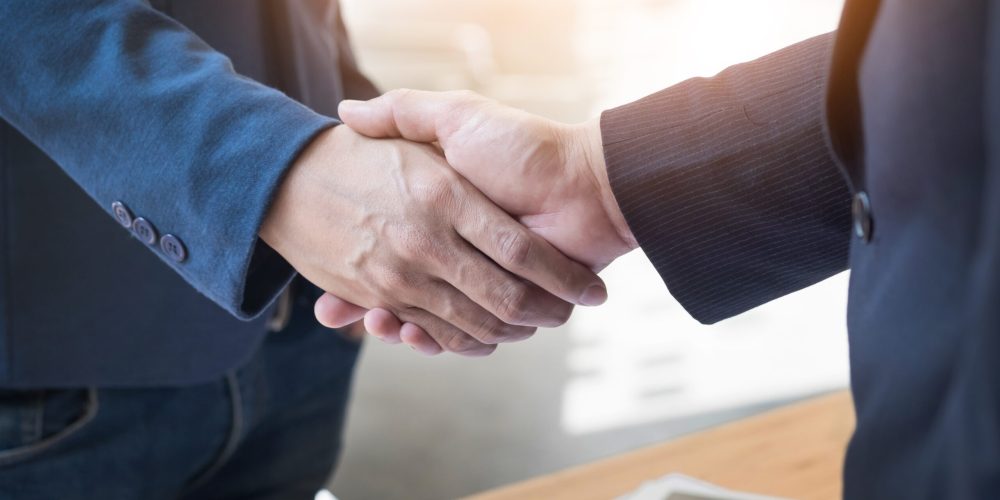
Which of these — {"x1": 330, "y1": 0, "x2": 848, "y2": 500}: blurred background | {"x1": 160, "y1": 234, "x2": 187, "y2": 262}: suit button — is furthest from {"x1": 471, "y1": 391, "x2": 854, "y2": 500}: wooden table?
{"x1": 330, "y1": 0, "x2": 848, "y2": 500}: blurred background

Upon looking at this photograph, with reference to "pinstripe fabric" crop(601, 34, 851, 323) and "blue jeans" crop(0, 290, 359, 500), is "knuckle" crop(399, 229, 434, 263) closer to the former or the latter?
"pinstripe fabric" crop(601, 34, 851, 323)

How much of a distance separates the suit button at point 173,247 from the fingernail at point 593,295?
32 centimetres

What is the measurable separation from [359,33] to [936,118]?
3581mm

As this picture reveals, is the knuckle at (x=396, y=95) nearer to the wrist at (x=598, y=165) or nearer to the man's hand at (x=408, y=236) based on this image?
the man's hand at (x=408, y=236)

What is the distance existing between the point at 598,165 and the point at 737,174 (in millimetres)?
110

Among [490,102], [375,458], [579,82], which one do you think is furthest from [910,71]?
[579,82]

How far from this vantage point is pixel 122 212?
724 millimetres

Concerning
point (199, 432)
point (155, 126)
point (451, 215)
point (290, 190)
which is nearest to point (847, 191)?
point (451, 215)

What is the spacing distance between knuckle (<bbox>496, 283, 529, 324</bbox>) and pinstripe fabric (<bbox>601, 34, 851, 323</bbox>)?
0.10 m

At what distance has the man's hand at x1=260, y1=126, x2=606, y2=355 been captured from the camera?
716mm

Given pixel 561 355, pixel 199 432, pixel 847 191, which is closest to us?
pixel 847 191

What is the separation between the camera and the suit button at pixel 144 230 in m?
0.72

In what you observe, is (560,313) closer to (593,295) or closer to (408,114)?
(593,295)

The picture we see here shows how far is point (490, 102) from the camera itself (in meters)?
0.77
